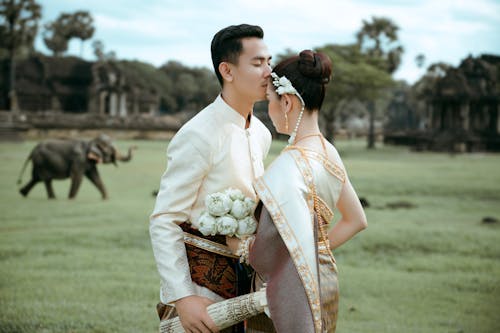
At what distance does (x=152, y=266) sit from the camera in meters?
6.95

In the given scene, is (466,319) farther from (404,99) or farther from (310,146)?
(404,99)

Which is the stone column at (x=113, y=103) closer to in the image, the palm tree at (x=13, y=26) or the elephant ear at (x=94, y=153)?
the palm tree at (x=13, y=26)

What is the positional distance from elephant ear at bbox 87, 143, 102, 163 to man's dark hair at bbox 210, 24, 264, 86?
10.2 meters

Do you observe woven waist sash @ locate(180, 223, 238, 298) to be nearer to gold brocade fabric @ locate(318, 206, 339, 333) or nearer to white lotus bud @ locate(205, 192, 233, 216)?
white lotus bud @ locate(205, 192, 233, 216)

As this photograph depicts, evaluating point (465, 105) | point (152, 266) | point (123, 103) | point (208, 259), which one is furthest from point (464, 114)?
point (208, 259)

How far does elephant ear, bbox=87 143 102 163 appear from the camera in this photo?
12415mm

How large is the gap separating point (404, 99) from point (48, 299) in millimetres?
72401

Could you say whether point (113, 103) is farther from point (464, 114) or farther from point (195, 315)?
point (195, 315)

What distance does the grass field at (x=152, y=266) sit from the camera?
17.0 ft

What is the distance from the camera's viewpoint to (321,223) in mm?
2496

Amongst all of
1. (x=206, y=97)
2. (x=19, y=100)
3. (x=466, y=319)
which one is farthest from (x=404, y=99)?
(x=466, y=319)

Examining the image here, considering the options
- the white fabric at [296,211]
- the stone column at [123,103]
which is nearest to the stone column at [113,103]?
the stone column at [123,103]

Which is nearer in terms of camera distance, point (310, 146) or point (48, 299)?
point (310, 146)

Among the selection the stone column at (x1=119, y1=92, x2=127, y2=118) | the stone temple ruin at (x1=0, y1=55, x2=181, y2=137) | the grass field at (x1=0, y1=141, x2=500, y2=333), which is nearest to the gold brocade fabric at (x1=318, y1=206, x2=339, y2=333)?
the grass field at (x1=0, y1=141, x2=500, y2=333)
